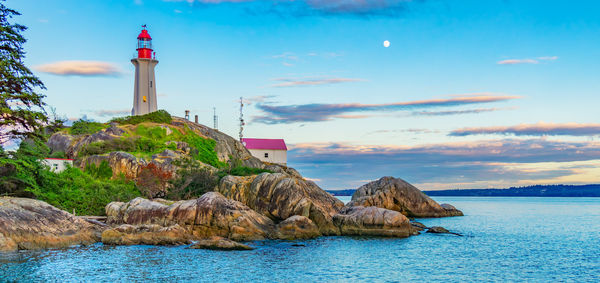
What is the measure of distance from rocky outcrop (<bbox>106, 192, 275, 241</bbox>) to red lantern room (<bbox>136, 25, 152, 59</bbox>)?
34.7 metres

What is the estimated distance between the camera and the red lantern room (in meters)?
68.4

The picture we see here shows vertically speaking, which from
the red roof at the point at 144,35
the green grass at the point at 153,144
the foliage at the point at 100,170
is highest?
the red roof at the point at 144,35

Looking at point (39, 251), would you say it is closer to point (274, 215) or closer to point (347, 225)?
point (274, 215)

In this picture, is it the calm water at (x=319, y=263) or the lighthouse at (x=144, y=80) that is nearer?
the calm water at (x=319, y=263)

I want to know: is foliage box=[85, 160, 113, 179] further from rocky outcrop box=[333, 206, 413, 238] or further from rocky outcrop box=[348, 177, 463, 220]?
rocky outcrop box=[348, 177, 463, 220]

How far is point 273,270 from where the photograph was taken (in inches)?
1061

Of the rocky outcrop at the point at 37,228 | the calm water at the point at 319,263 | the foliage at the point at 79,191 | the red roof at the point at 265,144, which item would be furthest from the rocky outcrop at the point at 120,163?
the red roof at the point at 265,144

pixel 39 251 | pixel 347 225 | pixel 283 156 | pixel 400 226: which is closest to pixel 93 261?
pixel 39 251

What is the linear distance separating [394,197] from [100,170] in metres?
36.2

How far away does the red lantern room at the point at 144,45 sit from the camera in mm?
68375

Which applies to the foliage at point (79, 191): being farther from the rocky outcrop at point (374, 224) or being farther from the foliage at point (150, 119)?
the rocky outcrop at point (374, 224)

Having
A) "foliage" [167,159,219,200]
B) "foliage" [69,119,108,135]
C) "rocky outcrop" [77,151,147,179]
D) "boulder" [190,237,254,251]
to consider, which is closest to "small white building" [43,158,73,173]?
"rocky outcrop" [77,151,147,179]

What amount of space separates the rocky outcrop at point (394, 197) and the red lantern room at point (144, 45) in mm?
34647

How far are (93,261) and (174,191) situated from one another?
2231 centimetres
